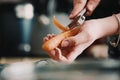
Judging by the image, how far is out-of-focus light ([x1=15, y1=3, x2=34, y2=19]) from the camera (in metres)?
1.12

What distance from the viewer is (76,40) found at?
0.52m

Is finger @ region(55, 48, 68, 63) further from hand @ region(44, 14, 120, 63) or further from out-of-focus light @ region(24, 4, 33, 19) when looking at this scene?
out-of-focus light @ region(24, 4, 33, 19)

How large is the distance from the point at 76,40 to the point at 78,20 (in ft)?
0.13

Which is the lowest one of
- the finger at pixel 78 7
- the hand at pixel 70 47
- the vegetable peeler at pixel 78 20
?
the hand at pixel 70 47

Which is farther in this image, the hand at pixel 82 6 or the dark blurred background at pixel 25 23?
the dark blurred background at pixel 25 23

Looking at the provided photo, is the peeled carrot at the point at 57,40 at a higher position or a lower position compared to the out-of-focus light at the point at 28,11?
lower

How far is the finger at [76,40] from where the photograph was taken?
0.51 m

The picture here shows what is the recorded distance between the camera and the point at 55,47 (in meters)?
0.50

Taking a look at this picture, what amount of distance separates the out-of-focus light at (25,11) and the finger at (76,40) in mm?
603

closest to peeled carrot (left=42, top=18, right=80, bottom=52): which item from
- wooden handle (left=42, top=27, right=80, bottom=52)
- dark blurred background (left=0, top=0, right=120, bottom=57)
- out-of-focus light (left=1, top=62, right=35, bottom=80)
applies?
wooden handle (left=42, top=27, right=80, bottom=52)

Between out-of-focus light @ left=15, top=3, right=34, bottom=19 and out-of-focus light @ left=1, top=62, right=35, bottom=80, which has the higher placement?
out-of-focus light @ left=15, top=3, right=34, bottom=19

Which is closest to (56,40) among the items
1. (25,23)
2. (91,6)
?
(91,6)

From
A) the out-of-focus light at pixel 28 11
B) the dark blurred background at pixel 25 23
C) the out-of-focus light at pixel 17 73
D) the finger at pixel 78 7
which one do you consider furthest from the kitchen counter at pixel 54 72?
the out-of-focus light at pixel 28 11

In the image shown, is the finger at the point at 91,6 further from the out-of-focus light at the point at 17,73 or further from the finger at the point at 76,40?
A: the out-of-focus light at the point at 17,73
